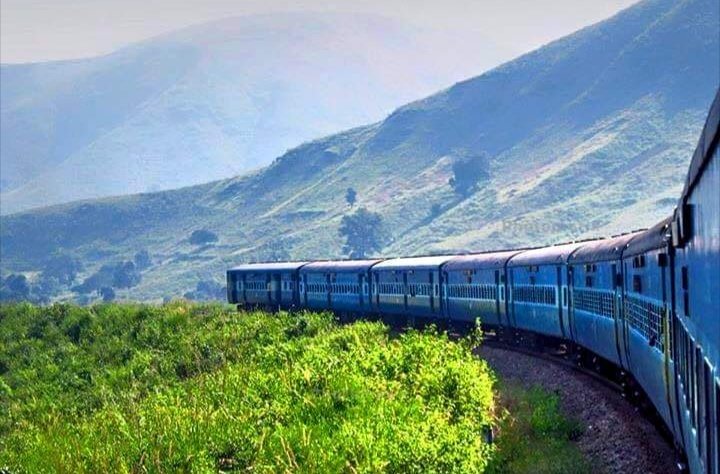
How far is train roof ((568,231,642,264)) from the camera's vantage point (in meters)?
25.4

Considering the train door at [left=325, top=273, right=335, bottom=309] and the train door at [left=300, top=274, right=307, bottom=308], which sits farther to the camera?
the train door at [left=300, top=274, right=307, bottom=308]

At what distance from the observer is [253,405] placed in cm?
2439

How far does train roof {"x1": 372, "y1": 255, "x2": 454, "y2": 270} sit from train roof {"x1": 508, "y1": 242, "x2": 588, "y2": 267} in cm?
927

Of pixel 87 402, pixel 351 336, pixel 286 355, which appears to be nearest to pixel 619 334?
pixel 286 355

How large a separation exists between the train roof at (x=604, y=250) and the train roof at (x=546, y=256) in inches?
49.5

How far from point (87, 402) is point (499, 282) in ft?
47.4

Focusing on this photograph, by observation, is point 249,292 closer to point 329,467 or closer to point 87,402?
point 87,402

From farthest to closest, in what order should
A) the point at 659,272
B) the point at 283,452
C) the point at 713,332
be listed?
the point at 283,452
the point at 659,272
the point at 713,332

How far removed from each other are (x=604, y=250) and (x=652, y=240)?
9142 millimetres

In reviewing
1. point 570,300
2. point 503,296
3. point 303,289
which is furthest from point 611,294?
point 303,289

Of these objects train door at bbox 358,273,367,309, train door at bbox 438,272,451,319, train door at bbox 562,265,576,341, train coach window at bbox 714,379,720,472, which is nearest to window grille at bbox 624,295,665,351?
train coach window at bbox 714,379,720,472

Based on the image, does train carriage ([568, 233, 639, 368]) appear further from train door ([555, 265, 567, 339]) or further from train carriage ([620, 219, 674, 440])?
train carriage ([620, 219, 674, 440])

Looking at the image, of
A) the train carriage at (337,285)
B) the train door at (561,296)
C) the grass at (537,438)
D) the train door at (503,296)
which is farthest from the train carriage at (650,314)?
the train carriage at (337,285)

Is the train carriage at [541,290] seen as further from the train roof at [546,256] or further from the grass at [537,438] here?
the grass at [537,438]
